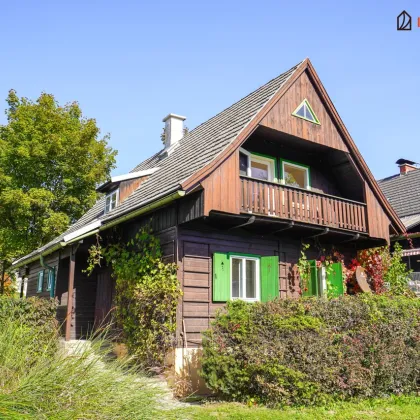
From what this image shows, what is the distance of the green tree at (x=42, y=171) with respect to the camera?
23.9 metres

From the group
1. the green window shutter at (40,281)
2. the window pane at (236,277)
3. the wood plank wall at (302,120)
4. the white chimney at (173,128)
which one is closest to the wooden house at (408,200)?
the wood plank wall at (302,120)

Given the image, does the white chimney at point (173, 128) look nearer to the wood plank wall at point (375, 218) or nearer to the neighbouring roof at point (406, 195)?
the wood plank wall at point (375, 218)

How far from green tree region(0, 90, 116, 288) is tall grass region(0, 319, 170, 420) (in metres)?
20.3

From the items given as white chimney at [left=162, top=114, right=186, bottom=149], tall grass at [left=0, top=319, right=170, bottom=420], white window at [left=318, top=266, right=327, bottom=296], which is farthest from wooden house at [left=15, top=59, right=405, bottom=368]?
tall grass at [left=0, top=319, right=170, bottom=420]

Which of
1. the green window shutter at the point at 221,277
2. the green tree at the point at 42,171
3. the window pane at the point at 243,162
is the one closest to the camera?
the green window shutter at the point at 221,277

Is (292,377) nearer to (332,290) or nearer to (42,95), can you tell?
(332,290)

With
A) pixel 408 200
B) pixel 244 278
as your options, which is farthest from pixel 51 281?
pixel 408 200

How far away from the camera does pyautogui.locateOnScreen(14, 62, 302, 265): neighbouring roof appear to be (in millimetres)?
11141

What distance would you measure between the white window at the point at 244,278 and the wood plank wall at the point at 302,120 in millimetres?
3563

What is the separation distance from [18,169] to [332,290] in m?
18.2

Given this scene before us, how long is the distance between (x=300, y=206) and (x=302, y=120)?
8.29ft

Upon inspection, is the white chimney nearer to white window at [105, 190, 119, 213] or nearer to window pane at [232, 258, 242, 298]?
white window at [105, 190, 119, 213]

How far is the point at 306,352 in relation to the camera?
25.0ft

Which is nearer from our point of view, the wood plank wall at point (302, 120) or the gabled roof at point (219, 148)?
the gabled roof at point (219, 148)
